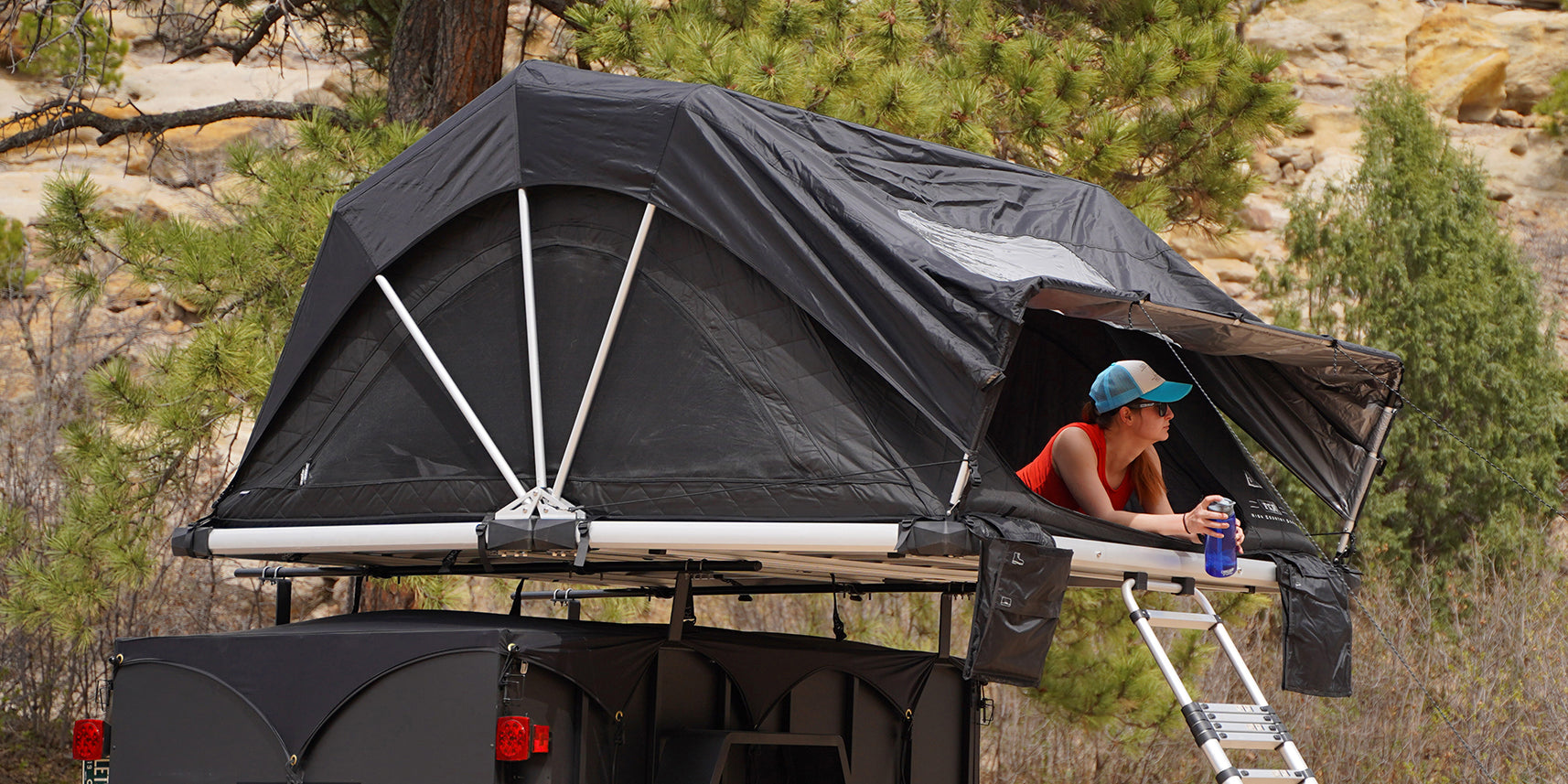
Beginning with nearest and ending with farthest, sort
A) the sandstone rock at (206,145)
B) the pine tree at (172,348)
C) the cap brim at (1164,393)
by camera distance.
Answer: the cap brim at (1164,393) < the pine tree at (172,348) < the sandstone rock at (206,145)

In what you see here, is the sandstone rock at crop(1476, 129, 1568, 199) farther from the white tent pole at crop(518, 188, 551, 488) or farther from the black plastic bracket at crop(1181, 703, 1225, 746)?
the white tent pole at crop(518, 188, 551, 488)

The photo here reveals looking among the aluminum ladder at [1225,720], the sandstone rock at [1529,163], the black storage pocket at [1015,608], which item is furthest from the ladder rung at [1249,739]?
the sandstone rock at [1529,163]

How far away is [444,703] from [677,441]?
1114 mm

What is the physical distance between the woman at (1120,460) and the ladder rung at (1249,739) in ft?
2.24

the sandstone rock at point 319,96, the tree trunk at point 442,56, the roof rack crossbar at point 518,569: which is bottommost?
the roof rack crossbar at point 518,569

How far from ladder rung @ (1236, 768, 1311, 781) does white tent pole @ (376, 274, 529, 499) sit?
100 inches

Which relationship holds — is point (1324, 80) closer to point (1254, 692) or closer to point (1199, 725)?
point (1254, 692)

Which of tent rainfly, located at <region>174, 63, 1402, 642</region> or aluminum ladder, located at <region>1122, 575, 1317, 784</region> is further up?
tent rainfly, located at <region>174, 63, 1402, 642</region>

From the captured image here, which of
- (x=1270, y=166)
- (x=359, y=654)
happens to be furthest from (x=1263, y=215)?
(x=359, y=654)

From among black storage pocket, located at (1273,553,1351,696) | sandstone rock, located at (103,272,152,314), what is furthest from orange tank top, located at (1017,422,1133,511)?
sandstone rock, located at (103,272,152,314)

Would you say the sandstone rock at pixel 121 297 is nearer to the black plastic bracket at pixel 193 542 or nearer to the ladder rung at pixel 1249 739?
the black plastic bracket at pixel 193 542

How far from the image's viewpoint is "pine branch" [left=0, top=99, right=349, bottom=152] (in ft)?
34.4

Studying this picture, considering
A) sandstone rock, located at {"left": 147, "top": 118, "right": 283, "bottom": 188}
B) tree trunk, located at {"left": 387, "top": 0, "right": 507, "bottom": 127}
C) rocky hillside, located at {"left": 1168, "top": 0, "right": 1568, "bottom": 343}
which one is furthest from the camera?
rocky hillside, located at {"left": 1168, "top": 0, "right": 1568, "bottom": 343}

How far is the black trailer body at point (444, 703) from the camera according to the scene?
4.25m
